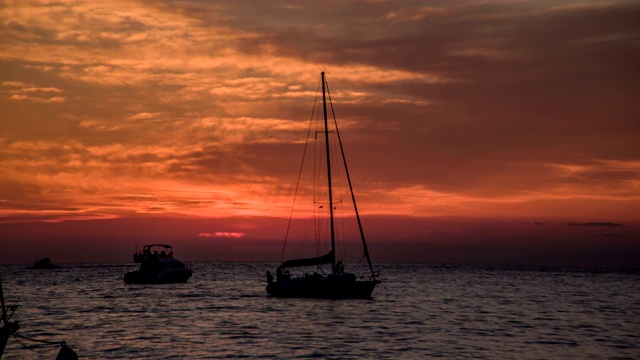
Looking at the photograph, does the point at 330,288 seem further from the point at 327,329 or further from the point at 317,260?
the point at 327,329

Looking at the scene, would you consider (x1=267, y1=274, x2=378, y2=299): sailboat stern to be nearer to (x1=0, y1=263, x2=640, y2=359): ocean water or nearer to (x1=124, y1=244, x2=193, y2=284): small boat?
(x1=0, y1=263, x2=640, y2=359): ocean water

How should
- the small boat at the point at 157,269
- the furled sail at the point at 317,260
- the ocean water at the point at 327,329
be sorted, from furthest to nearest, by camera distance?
1. the small boat at the point at 157,269
2. the furled sail at the point at 317,260
3. the ocean water at the point at 327,329

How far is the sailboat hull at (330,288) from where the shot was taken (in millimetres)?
74812

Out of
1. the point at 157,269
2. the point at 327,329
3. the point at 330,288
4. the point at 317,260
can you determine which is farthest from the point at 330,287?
the point at 157,269

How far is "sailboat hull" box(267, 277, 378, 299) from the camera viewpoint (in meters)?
74.8

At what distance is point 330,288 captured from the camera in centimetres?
7469

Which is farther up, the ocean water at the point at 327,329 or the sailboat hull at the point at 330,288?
the sailboat hull at the point at 330,288

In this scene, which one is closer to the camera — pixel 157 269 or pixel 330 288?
pixel 330 288

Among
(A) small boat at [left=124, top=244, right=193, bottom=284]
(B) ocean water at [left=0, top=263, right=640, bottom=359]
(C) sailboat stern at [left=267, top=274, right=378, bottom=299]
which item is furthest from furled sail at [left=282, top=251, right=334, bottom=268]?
(A) small boat at [left=124, top=244, right=193, bottom=284]

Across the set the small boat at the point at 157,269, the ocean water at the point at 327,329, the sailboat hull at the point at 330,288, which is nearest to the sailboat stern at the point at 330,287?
the sailboat hull at the point at 330,288

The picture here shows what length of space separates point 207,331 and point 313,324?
1023 cm

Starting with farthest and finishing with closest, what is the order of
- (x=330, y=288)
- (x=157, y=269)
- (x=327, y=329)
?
(x=157, y=269), (x=330, y=288), (x=327, y=329)

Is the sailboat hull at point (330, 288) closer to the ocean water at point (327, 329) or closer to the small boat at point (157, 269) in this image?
the ocean water at point (327, 329)

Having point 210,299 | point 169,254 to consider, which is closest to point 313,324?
point 210,299
